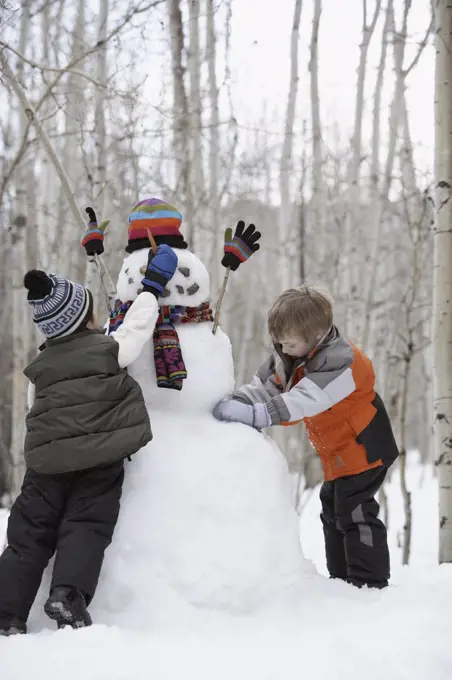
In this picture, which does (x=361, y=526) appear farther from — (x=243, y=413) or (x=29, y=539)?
(x=29, y=539)

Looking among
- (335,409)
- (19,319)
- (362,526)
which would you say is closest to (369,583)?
(362,526)

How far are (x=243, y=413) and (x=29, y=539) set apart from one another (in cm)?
93

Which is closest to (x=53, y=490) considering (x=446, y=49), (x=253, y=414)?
(x=253, y=414)

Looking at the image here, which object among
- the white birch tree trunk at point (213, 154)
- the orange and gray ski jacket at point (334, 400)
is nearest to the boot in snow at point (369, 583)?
the orange and gray ski jacket at point (334, 400)

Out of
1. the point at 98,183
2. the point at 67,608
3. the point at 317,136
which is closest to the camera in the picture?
the point at 67,608

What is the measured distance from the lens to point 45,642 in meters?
1.89

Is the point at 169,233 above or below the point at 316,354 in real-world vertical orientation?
above

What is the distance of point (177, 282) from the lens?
253cm

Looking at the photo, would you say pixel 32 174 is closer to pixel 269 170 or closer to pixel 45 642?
pixel 269 170

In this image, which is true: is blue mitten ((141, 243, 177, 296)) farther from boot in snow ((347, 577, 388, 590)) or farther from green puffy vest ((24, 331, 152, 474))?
boot in snow ((347, 577, 388, 590))

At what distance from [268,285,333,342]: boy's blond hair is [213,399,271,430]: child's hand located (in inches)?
13.8

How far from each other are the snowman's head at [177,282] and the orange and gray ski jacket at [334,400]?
0.49 metres

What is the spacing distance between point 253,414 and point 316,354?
0.39 metres

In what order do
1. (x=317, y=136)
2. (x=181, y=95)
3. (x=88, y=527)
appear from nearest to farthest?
(x=88, y=527), (x=181, y=95), (x=317, y=136)
